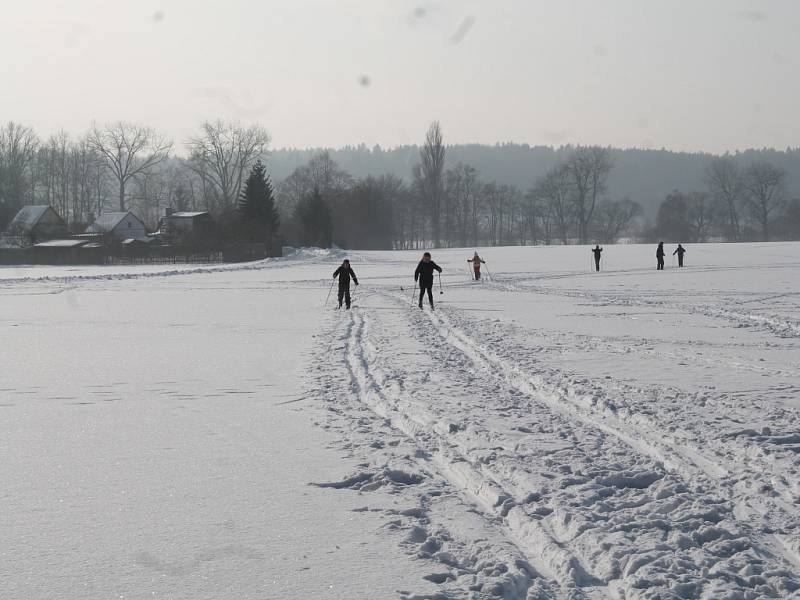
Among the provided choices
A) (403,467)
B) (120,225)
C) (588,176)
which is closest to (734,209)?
(588,176)

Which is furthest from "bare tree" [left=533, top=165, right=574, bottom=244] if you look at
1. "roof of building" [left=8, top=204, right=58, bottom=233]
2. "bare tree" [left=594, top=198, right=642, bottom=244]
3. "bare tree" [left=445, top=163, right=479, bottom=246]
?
"roof of building" [left=8, top=204, right=58, bottom=233]

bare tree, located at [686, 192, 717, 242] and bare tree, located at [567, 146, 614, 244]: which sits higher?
bare tree, located at [567, 146, 614, 244]

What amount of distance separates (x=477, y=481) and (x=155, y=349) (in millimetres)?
9811

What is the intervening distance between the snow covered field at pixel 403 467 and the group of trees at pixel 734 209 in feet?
378

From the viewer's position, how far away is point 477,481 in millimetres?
6016

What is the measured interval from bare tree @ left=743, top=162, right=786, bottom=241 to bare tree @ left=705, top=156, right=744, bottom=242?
7.25 ft

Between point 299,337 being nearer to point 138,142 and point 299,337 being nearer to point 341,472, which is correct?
point 341,472

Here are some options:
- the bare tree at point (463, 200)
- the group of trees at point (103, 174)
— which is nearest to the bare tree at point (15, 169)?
the group of trees at point (103, 174)

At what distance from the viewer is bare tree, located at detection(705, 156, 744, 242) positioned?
124 metres

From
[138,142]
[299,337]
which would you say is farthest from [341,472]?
[138,142]

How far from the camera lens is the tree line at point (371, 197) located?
94812mm

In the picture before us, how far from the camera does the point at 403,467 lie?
6422 millimetres

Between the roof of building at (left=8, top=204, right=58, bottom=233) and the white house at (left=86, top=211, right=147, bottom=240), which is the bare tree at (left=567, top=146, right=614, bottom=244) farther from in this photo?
the roof of building at (left=8, top=204, right=58, bottom=233)

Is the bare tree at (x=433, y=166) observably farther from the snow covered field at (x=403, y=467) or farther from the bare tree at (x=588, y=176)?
the snow covered field at (x=403, y=467)
